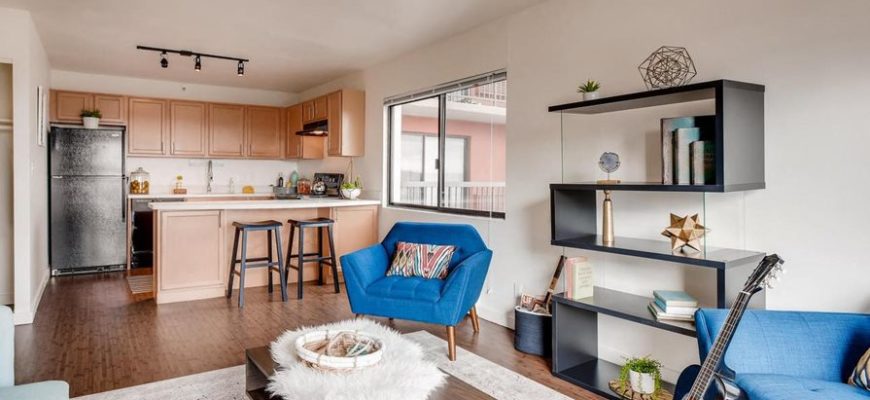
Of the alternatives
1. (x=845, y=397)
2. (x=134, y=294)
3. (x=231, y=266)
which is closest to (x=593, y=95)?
(x=845, y=397)

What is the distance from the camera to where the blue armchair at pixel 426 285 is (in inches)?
122

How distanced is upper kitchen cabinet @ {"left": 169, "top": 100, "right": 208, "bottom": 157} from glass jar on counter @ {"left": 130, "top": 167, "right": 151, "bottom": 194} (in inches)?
17.5

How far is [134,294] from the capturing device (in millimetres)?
4805

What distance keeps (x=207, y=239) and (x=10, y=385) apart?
302 cm

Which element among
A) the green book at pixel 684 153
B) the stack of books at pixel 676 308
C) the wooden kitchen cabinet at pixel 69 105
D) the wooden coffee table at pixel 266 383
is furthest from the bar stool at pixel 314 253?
the green book at pixel 684 153

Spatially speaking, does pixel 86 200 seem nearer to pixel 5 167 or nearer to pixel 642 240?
pixel 5 167

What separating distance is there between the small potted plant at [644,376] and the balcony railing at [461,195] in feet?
5.71

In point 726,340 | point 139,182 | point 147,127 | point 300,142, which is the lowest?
point 726,340

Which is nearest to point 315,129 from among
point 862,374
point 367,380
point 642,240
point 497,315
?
point 497,315

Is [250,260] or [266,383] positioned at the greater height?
[250,260]

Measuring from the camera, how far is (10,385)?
1765 mm

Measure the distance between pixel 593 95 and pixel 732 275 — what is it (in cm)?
121

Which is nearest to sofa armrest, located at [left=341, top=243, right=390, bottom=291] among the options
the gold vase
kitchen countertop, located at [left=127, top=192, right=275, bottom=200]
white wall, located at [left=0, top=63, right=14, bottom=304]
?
the gold vase

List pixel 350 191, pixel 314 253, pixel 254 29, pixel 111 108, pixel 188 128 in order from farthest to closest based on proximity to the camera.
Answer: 1. pixel 188 128
2. pixel 111 108
3. pixel 350 191
4. pixel 314 253
5. pixel 254 29
